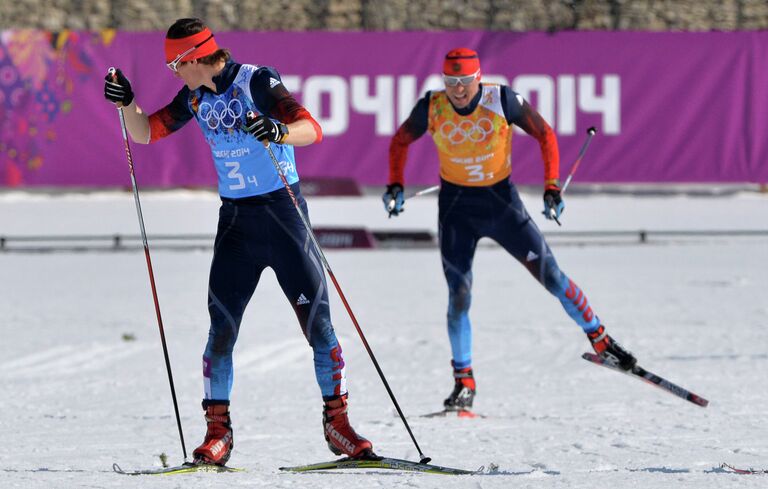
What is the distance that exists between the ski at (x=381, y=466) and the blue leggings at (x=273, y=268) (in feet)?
1.04

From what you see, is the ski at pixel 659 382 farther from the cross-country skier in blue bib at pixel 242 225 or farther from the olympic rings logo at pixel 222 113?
the olympic rings logo at pixel 222 113

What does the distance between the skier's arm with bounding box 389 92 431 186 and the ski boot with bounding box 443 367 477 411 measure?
130 centimetres

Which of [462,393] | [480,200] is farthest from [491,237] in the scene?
[462,393]

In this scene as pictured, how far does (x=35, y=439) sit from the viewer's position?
669 cm

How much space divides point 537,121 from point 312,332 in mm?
2910

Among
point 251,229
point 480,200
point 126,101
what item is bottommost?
point 480,200

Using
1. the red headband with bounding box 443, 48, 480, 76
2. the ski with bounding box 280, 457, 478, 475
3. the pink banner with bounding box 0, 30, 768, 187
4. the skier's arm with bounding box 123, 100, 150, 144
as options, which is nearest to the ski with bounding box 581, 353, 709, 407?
the red headband with bounding box 443, 48, 480, 76

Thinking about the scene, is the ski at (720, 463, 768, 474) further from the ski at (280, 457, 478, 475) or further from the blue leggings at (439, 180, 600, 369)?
the blue leggings at (439, 180, 600, 369)

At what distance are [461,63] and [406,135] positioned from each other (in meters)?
0.70

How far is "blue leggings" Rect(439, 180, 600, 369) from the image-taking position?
7.84 metres

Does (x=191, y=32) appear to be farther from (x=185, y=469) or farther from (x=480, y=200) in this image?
(x=480, y=200)

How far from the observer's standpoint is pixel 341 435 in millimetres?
5617

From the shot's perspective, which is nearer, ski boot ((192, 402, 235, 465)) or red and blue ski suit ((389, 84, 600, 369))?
ski boot ((192, 402, 235, 465))

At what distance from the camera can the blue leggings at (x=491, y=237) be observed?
7.84m
